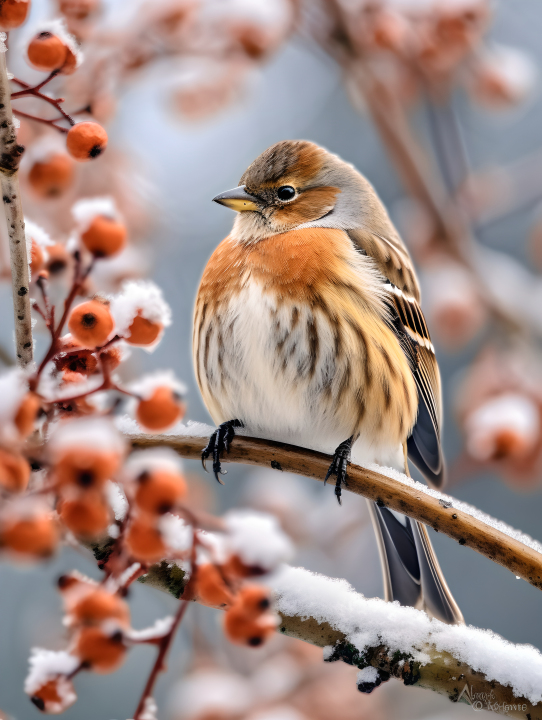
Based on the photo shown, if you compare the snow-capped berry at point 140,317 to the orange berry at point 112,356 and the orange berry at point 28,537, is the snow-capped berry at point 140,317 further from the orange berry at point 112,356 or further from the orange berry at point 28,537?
the orange berry at point 28,537

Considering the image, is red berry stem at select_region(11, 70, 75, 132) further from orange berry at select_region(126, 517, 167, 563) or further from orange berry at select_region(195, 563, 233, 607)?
orange berry at select_region(195, 563, 233, 607)

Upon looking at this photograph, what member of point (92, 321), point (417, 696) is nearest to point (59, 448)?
point (92, 321)

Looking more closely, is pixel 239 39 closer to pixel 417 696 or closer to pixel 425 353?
pixel 425 353

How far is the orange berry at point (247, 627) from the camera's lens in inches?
46.3

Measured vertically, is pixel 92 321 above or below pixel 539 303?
below

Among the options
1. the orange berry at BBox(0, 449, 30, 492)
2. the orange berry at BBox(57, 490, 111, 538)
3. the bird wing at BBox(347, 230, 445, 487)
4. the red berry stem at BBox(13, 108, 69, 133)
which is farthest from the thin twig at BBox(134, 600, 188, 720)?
the bird wing at BBox(347, 230, 445, 487)

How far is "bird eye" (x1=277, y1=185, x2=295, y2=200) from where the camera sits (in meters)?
2.85

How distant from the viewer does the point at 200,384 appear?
8.71 ft

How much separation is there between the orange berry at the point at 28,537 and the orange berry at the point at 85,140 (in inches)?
28.9

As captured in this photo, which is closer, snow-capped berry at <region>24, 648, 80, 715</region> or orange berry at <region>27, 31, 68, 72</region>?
snow-capped berry at <region>24, 648, 80, 715</region>

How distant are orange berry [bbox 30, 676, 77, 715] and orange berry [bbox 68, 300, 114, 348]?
23.1 inches

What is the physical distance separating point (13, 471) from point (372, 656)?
961 millimetres

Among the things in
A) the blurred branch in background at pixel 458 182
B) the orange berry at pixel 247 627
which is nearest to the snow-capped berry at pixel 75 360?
the orange berry at pixel 247 627

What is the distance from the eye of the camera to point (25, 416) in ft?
3.37
